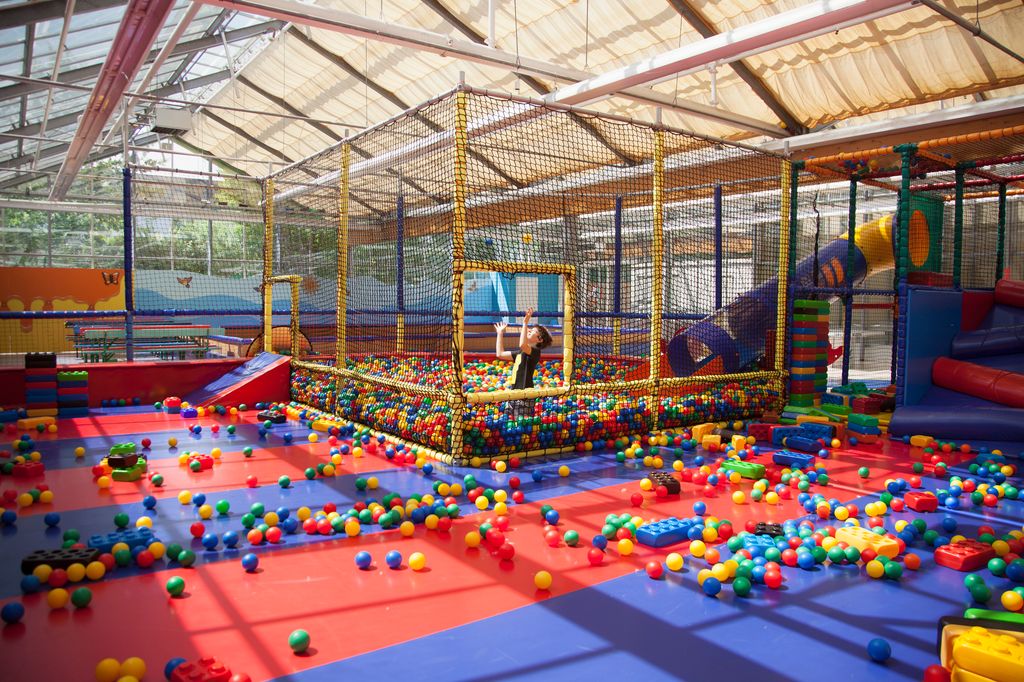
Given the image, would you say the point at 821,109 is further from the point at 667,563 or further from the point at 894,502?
the point at 667,563

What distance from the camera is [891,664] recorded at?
8.23ft

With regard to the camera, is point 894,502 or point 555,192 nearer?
point 894,502

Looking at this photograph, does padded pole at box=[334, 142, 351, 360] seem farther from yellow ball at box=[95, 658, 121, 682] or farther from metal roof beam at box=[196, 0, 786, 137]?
yellow ball at box=[95, 658, 121, 682]

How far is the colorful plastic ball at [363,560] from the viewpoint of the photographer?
3.37 metres

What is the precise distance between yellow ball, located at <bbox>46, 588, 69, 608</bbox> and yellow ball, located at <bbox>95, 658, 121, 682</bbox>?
0.76 m

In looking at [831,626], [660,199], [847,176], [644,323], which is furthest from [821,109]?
[831,626]

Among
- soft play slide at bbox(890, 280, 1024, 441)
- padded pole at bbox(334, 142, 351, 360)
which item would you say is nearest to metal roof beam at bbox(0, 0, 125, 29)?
padded pole at bbox(334, 142, 351, 360)

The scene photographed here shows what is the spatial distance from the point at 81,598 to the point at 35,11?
337 inches

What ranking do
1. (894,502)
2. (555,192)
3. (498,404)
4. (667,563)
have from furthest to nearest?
(555,192), (498,404), (894,502), (667,563)

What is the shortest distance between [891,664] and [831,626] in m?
0.32

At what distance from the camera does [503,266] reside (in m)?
5.44

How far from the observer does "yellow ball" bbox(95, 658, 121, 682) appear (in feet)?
7.52

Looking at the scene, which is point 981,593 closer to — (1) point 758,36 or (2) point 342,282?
(1) point 758,36

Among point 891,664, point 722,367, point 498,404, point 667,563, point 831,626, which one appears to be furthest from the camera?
point 722,367
